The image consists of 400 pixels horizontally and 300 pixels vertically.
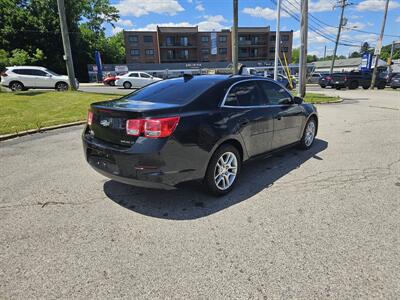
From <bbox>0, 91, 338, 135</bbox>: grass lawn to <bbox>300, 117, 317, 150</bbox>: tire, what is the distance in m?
6.93

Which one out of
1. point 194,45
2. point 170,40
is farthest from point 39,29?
point 194,45

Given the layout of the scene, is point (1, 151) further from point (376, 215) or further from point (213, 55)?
point (213, 55)

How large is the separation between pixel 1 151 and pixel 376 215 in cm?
691

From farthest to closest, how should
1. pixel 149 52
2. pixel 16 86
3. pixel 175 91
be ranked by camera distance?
pixel 149 52, pixel 16 86, pixel 175 91

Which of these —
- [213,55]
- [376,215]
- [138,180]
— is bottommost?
[376,215]

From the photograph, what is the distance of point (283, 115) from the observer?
4.82 metres

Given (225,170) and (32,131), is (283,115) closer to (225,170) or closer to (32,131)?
(225,170)

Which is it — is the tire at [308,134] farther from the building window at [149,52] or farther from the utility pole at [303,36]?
the building window at [149,52]

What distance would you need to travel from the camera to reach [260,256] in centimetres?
258

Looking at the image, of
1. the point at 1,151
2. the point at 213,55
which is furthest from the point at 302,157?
the point at 213,55

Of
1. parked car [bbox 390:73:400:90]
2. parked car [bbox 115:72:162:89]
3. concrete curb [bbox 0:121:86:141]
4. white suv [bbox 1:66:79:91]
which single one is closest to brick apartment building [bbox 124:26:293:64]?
parked car [bbox 390:73:400:90]

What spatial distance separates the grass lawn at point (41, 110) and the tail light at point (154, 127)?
5762 mm

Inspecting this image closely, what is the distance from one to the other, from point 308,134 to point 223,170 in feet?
9.73

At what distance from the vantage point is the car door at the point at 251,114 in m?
3.88
